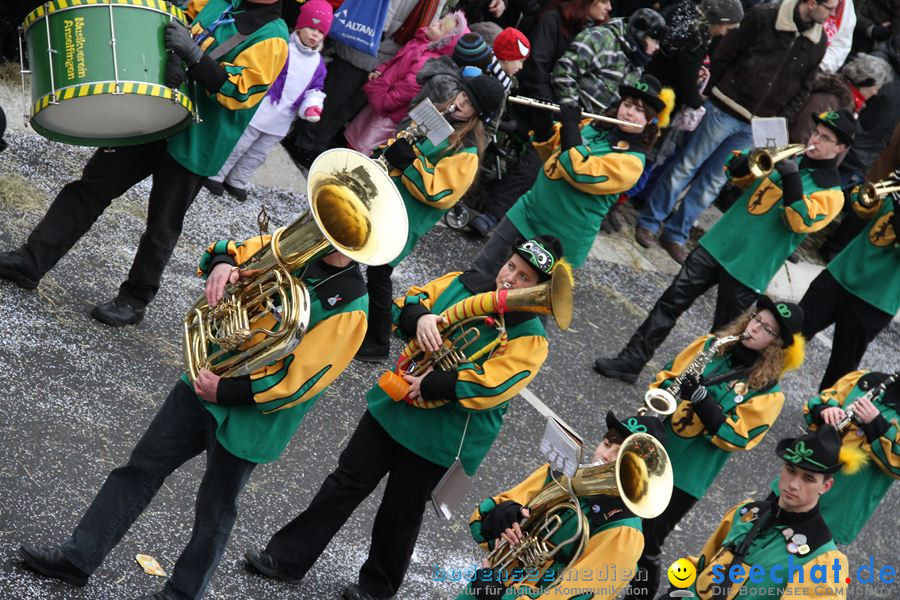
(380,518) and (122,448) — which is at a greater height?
(380,518)

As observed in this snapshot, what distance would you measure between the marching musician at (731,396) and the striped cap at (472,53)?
106 inches

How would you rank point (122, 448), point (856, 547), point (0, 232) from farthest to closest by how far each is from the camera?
point (856, 547) < point (0, 232) < point (122, 448)

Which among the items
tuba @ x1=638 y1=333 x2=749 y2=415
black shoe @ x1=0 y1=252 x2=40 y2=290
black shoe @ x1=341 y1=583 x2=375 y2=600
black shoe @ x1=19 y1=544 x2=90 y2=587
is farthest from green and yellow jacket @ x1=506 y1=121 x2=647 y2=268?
black shoe @ x1=19 y1=544 x2=90 y2=587

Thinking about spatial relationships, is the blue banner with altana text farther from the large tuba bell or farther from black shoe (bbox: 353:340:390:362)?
the large tuba bell

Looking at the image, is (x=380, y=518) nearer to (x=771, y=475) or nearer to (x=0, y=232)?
(x=0, y=232)

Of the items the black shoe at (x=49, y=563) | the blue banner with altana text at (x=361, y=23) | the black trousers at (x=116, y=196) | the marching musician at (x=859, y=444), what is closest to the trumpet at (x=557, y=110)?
the blue banner with altana text at (x=361, y=23)

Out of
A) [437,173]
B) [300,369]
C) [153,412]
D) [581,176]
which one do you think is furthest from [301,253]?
[581,176]

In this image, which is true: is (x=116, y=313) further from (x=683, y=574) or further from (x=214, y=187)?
(x=683, y=574)

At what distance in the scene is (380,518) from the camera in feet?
17.3

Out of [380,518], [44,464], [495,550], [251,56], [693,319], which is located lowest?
[693,319]

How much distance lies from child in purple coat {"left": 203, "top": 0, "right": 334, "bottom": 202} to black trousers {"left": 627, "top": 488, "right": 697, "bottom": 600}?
3.81m

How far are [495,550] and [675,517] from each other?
1849mm

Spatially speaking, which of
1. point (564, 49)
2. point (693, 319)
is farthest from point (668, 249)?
point (564, 49)

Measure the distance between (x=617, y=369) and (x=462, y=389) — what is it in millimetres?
3597
